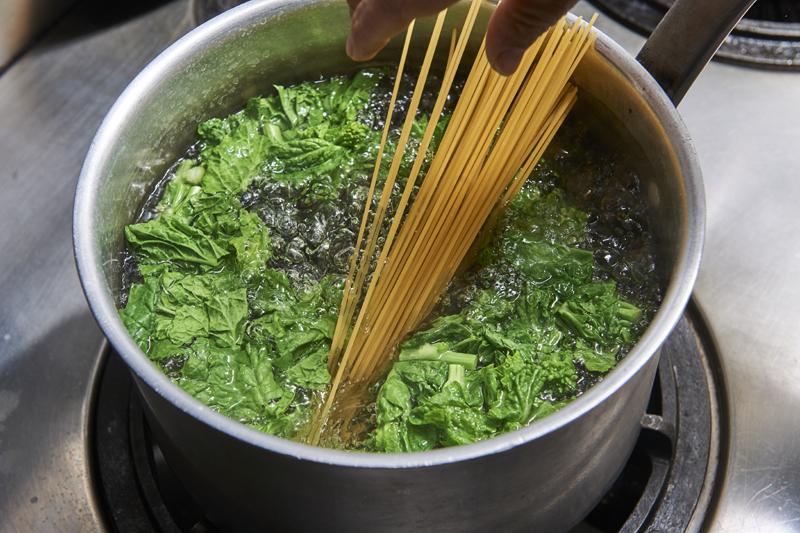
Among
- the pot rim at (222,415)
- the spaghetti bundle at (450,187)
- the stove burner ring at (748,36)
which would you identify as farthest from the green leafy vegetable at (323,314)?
the stove burner ring at (748,36)

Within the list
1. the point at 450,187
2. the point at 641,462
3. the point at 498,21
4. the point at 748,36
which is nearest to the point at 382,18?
the point at 498,21

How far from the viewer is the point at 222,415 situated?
27.7 inches

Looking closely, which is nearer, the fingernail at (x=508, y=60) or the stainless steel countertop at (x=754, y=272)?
the fingernail at (x=508, y=60)

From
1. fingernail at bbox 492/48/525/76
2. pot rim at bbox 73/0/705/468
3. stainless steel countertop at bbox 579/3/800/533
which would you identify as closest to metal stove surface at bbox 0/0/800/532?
stainless steel countertop at bbox 579/3/800/533

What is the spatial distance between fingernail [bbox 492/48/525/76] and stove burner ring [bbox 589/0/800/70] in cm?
103

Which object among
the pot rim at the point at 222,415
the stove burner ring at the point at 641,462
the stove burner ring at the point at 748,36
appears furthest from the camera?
the stove burner ring at the point at 748,36

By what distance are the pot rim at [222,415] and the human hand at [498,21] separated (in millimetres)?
288

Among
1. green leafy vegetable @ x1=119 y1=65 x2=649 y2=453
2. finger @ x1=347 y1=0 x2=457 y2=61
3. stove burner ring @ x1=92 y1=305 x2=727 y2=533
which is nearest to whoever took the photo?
finger @ x1=347 y1=0 x2=457 y2=61

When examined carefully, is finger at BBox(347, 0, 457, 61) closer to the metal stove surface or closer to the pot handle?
the pot handle

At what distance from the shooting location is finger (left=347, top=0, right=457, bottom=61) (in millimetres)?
768

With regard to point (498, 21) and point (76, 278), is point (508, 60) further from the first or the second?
point (76, 278)

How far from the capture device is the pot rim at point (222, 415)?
0.67 meters

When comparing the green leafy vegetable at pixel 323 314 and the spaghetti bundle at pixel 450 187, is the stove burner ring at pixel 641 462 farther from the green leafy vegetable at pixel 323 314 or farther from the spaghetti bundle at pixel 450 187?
the spaghetti bundle at pixel 450 187

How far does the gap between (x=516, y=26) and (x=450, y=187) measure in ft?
1.06
